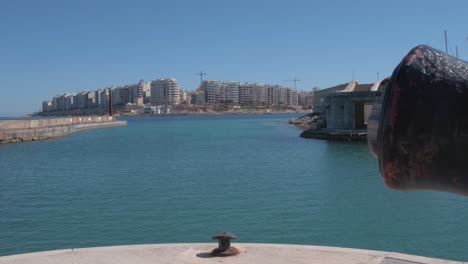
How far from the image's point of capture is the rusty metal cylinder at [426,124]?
61.3 inches

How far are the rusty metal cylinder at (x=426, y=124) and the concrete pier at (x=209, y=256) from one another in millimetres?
4433

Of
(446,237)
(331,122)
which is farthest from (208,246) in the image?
(331,122)

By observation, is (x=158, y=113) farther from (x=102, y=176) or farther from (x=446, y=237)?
(x=446, y=237)

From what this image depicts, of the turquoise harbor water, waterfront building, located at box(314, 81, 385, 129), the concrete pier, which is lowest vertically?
the turquoise harbor water

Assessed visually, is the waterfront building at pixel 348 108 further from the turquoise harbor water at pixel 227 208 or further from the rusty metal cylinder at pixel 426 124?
the rusty metal cylinder at pixel 426 124

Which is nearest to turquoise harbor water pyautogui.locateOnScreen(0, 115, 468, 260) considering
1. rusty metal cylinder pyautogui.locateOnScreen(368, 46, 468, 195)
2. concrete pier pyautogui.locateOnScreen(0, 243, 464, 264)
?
concrete pier pyautogui.locateOnScreen(0, 243, 464, 264)

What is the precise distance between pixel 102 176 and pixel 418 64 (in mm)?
20624

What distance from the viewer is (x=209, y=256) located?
6.39 meters

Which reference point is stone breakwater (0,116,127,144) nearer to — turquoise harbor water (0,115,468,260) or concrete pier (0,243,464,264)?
turquoise harbor water (0,115,468,260)

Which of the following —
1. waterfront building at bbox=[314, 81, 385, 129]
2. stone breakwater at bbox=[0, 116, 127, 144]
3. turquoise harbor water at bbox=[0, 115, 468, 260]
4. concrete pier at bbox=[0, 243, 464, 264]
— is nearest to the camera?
concrete pier at bbox=[0, 243, 464, 264]

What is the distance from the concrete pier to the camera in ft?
19.6

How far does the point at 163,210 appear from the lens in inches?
528

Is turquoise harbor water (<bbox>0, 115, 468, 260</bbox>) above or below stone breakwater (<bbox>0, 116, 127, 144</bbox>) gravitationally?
below

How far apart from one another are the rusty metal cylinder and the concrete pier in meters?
4.43
